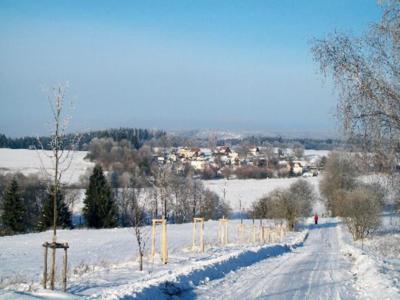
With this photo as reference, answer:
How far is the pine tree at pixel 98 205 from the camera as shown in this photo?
70188mm

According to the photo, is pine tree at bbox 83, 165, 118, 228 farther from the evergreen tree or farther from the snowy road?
the snowy road

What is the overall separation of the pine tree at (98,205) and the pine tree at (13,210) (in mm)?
8274

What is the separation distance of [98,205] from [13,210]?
10.5 metres

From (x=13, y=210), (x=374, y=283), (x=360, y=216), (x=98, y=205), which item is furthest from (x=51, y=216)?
(x=374, y=283)

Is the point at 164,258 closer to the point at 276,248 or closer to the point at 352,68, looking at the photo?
the point at 352,68

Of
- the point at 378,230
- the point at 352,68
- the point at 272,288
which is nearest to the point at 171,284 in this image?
the point at 272,288

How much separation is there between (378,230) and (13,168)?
74.6 m

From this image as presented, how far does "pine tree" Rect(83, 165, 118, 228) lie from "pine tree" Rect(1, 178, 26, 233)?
8.27 metres

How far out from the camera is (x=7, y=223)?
67.0 meters

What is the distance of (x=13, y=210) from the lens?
66.8 meters

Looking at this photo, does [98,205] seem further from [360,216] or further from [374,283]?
[374,283]

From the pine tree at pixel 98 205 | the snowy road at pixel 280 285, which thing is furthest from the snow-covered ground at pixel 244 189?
the snowy road at pixel 280 285

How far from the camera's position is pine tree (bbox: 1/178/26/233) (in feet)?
218

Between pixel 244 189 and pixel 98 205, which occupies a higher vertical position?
pixel 244 189
